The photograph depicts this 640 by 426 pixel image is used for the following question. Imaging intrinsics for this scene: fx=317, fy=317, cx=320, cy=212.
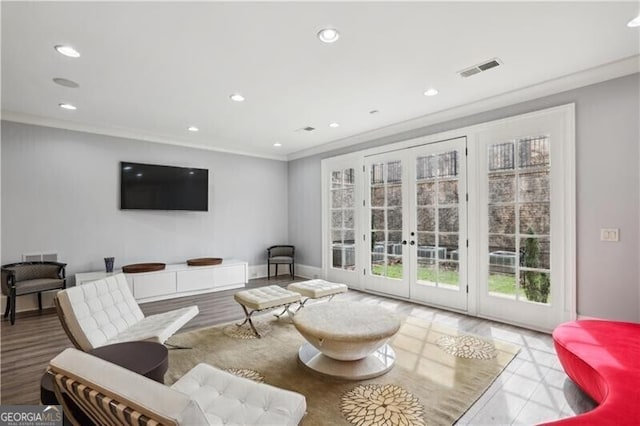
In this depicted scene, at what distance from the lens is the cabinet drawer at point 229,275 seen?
18.2 ft

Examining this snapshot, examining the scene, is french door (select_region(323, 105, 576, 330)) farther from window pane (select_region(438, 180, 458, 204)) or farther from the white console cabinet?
the white console cabinet

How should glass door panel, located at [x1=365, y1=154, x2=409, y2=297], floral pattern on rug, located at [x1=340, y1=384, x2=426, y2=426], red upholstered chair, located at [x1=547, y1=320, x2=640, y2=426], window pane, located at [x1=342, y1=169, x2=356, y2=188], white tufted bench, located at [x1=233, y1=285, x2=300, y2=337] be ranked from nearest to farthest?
red upholstered chair, located at [x1=547, y1=320, x2=640, y2=426], floral pattern on rug, located at [x1=340, y1=384, x2=426, y2=426], white tufted bench, located at [x1=233, y1=285, x2=300, y2=337], glass door panel, located at [x1=365, y1=154, x2=409, y2=297], window pane, located at [x1=342, y1=169, x2=356, y2=188]

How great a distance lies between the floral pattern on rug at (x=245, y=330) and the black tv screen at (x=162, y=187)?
2793mm

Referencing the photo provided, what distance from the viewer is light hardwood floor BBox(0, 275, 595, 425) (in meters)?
2.12

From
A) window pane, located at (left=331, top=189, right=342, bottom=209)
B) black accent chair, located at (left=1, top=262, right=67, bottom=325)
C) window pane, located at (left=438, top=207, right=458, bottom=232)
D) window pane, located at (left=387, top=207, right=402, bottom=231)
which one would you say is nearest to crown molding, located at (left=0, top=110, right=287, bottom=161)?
black accent chair, located at (left=1, top=262, right=67, bottom=325)

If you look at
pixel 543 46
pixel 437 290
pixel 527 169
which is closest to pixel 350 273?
pixel 437 290

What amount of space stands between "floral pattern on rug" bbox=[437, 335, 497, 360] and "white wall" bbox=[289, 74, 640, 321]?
1139 mm

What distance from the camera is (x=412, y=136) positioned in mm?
4836

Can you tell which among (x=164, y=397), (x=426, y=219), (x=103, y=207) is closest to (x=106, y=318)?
(x=164, y=397)

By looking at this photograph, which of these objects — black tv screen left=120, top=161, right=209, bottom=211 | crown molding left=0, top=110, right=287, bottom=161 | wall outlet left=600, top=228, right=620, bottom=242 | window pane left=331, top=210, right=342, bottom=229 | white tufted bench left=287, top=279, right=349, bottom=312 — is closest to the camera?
wall outlet left=600, top=228, right=620, bottom=242

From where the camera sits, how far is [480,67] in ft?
10.1

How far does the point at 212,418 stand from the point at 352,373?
137 centimetres

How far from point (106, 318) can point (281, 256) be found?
13.8ft

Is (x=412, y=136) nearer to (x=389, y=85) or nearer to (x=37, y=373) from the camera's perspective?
(x=389, y=85)
